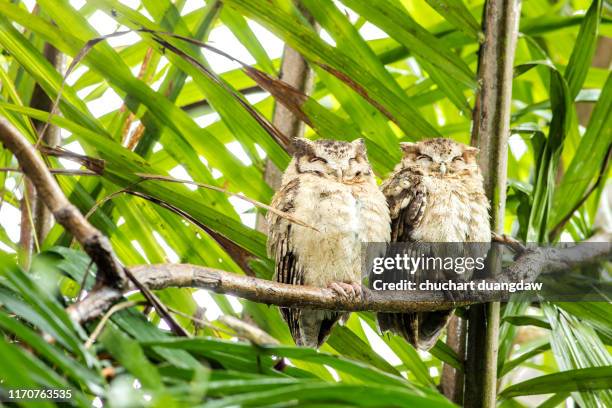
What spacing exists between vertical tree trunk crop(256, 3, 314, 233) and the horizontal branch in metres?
0.94

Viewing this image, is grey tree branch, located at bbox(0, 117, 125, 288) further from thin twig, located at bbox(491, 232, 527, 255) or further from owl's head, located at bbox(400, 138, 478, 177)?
owl's head, located at bbox(400, 138, 478, 177)

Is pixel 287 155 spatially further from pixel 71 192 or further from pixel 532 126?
pixel 532 126

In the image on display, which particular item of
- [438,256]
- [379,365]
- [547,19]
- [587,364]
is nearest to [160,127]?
[379,365]

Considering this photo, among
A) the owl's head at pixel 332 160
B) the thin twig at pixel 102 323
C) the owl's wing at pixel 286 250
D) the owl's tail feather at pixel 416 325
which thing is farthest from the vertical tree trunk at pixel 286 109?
the thin twig at pixel 102 323

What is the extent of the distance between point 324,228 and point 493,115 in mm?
662

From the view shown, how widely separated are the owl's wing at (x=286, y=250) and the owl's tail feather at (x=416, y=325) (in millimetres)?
292

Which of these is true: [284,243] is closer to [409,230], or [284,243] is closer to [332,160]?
[332,160]

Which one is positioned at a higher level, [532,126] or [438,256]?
[532,126]

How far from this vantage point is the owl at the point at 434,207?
8.94 feet

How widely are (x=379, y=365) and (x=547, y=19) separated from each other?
1552mm

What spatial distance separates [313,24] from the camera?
2967 millimetres

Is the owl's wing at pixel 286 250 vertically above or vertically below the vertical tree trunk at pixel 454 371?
above

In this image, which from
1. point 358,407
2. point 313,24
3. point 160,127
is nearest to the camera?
point 358,407

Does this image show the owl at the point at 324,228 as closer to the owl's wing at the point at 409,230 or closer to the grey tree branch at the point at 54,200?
the owl's wing at the point at 409,230
